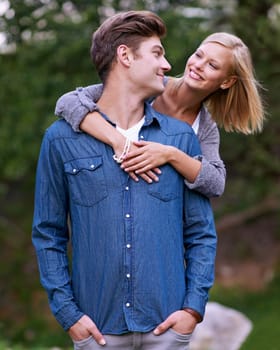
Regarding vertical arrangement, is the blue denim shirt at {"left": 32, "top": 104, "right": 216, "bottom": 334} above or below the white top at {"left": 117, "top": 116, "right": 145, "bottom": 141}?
below

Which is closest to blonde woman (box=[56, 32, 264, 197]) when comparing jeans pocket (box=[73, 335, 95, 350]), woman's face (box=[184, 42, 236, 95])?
woman's face (box=[184, 42, 236, 95])

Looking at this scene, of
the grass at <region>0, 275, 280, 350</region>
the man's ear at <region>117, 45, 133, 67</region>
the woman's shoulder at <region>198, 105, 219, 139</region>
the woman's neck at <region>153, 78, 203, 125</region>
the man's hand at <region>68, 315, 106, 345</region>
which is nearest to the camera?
the man's hand at <region>68, 315, 106, 345</region>

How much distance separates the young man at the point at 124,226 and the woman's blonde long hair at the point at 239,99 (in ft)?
1.25

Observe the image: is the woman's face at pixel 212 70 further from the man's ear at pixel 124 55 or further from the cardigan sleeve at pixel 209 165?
the man's ear at pixel 124 55

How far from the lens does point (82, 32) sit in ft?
27.2

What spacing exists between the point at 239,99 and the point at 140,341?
3.59ft

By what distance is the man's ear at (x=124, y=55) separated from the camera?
292 centimetres

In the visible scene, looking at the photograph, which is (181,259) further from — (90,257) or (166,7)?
(166,7)

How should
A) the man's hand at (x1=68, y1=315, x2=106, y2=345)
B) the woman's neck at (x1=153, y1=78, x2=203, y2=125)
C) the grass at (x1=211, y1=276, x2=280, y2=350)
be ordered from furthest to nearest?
the grass at (x1=211, y1=276, x2=280, y2=350)
the woman's neck at (x1=153, y1=78, x2=203, y2=125)
the man's hand at (x1=68, y1=315, x2=106, y2=345)

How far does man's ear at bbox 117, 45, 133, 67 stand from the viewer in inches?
115

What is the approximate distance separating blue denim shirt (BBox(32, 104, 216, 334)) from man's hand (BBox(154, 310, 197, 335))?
0.03 meters

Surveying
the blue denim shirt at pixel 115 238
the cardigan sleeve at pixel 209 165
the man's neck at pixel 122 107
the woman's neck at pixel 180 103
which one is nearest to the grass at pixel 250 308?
the woman's neck at pixel 180 103

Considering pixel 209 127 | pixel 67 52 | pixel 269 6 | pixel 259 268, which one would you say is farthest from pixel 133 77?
pixel 259 268

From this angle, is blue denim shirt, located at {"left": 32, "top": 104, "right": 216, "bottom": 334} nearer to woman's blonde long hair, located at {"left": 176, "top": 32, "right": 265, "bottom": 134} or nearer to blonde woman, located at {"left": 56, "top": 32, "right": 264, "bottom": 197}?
blonde woman, located at {"left": 56, "top": 32, "right": 264, "bottom": 197}
